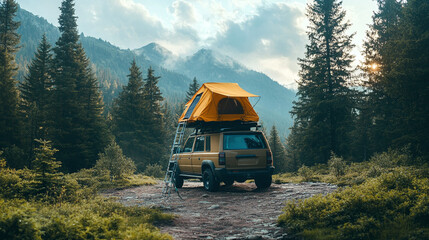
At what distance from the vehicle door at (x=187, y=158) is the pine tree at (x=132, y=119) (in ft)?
76.6

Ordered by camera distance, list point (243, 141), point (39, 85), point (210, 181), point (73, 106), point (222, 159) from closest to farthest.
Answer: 1. point (222, 159)
2. point (243, 141)
3. point (210, 181)
4. point (73, 106)
5. point (39, 85)

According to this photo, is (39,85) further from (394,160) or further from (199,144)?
(394,160)

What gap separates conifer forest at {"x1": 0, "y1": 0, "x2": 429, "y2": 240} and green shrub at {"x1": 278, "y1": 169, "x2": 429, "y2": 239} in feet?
0.08

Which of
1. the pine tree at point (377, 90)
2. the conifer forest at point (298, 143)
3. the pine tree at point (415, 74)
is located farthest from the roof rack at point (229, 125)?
the pine tree at point (377, 90)

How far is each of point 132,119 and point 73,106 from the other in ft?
32.3

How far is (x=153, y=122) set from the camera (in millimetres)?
37625

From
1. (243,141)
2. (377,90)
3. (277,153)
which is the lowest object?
(277,153)

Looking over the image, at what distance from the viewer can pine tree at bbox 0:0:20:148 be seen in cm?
2589

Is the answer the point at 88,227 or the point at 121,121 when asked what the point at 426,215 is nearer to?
the point at 88,227

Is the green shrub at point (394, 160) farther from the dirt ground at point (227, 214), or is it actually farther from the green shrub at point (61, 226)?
the green shrub at point (61, 226)

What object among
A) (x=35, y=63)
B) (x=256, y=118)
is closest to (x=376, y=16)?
(x=256, y=118)

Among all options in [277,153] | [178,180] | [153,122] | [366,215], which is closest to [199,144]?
[178,180]

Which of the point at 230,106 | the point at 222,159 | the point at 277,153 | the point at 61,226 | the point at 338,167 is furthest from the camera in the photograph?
the point at 277,153

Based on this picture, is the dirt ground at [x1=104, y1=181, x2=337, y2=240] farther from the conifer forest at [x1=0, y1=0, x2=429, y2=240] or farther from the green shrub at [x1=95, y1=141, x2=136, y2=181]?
the green shrub at [x1=95, y1=141, x2=136, y2=181]
